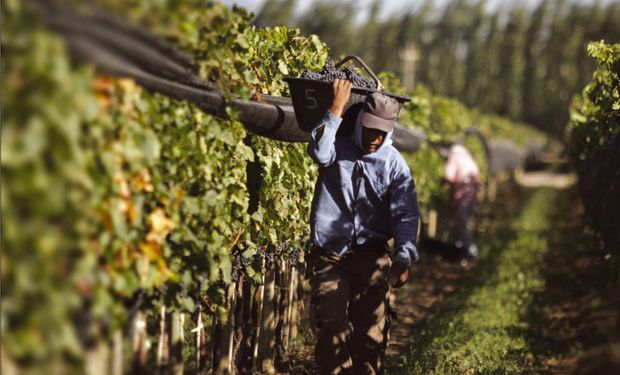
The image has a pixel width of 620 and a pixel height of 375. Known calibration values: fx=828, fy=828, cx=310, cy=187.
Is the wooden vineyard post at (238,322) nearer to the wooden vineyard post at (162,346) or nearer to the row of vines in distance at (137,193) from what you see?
Result: the row of vines in distance at (137,193)

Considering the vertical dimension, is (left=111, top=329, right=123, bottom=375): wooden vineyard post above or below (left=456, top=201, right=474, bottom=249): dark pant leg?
below

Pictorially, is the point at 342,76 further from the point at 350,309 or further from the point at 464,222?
the point at 464,222

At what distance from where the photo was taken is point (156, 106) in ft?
12.2

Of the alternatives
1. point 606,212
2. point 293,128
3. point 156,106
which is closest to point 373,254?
point 293,128

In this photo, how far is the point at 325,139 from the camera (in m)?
4.49

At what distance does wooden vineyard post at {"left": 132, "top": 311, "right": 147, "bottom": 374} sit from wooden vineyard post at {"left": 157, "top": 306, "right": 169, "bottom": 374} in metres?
0.33

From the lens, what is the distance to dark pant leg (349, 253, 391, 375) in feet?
Answer: 15.6

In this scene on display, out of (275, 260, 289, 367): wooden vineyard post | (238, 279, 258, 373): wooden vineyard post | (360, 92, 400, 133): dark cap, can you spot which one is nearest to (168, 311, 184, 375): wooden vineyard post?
(238, 279, 258, 373): wooden vineyard post

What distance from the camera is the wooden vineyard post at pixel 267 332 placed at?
581cm

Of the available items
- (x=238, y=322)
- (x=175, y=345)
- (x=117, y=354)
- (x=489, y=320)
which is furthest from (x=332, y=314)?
(x=489, y=320)

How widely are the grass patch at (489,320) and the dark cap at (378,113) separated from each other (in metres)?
2.18

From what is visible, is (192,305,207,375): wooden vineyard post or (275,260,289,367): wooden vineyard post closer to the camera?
(192,305,207,375): wooden vineyard post

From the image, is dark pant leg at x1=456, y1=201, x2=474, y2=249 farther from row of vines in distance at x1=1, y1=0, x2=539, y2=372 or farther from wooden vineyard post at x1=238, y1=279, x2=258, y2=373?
wooden vineyard post at x1=238, y1=279, x2=258, y2=373

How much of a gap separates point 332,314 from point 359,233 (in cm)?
49
